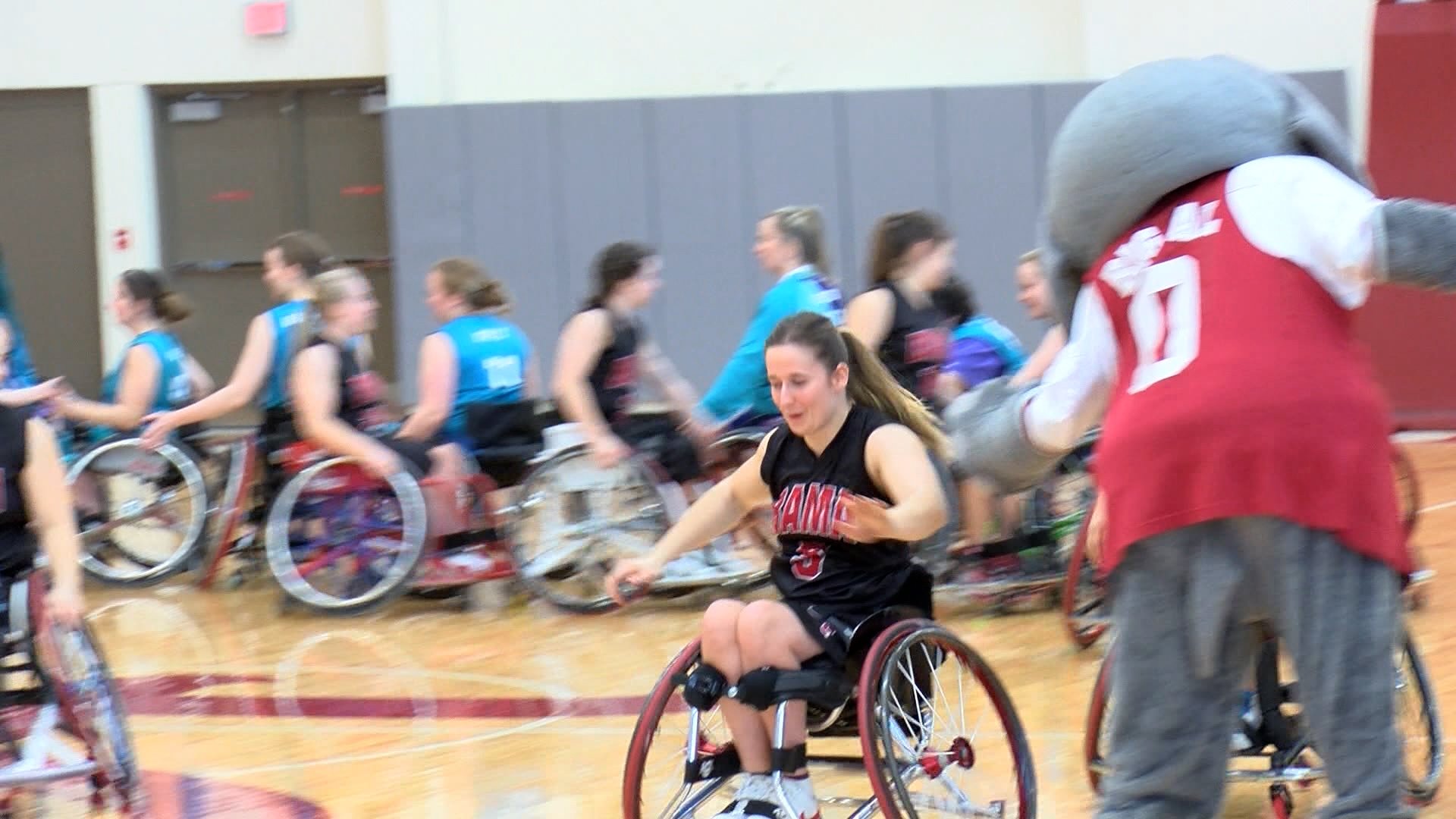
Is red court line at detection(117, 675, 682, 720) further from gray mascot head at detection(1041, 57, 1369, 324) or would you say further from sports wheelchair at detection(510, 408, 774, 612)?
gray mascot head at detection(1041, 57, 1369, 324)

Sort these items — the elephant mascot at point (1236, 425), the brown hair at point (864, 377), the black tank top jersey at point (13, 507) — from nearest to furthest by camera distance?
the elephant mascot at point (1236, 425), the brown hair at point (864, 377), the black tank top jersey at point (13, 507)

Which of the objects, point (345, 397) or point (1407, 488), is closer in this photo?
point (1407, 488)

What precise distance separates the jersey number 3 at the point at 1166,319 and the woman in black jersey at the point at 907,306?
11.4ft

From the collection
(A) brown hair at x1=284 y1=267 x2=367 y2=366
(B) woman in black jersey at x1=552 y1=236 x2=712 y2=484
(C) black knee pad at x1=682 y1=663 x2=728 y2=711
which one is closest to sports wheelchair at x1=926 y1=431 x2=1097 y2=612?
(B) woman in black jersey at x1=552 y1=236 x2=712 y2=484

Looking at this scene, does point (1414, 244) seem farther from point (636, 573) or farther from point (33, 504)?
point (33, 504)

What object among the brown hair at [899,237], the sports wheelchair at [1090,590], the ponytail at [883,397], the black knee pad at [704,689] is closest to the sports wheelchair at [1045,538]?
the sports wheelchair at [1090,590]

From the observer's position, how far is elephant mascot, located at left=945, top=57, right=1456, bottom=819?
6.29ft

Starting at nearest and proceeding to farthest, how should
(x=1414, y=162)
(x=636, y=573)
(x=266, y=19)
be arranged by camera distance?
(x=636, y=573)
(x=1414, y=162)
(x=266, y=19)

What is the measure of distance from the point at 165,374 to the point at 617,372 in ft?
5.75

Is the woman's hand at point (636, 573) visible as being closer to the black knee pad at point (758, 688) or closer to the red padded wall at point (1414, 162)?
the black knee pad at point (758, 688)

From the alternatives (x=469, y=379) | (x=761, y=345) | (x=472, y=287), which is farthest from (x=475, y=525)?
(x=761, y=345)

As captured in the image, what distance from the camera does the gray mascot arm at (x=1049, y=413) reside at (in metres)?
2.12

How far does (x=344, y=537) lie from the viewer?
584 cm

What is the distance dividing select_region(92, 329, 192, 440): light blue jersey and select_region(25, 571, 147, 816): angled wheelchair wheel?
10.2 ft
